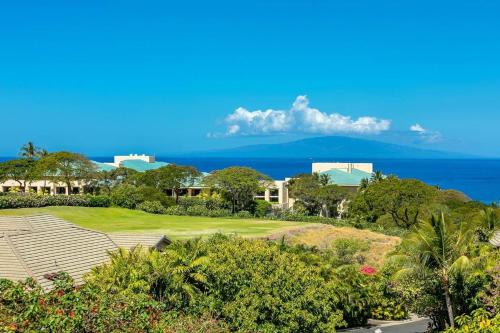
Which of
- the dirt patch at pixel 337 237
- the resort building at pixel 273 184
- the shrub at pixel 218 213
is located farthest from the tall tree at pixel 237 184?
the dirt patch at pixel 337 237

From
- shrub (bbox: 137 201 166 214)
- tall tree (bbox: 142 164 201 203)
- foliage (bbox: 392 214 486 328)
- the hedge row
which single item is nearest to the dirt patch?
foliage (bbox: 392 214 486 328)

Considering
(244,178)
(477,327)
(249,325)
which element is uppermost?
(244,178)

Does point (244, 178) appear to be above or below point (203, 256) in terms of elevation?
above

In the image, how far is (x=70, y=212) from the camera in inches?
2250

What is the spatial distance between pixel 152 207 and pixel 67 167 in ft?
55.1

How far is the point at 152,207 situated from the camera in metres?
63.8

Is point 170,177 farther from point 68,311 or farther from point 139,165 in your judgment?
point 68,311

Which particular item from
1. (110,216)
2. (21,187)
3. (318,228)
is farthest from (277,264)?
(21,187)

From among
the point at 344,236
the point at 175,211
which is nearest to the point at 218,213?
the point at 175,211

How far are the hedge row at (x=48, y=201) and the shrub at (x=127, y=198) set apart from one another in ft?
3.11

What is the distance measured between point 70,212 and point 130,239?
32.8 meters

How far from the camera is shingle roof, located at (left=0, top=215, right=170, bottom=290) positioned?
2072cm

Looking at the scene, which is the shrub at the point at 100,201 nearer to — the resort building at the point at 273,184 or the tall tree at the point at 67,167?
the tall tree at the point at 67,167

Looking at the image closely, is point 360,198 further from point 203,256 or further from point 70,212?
point 203,256
